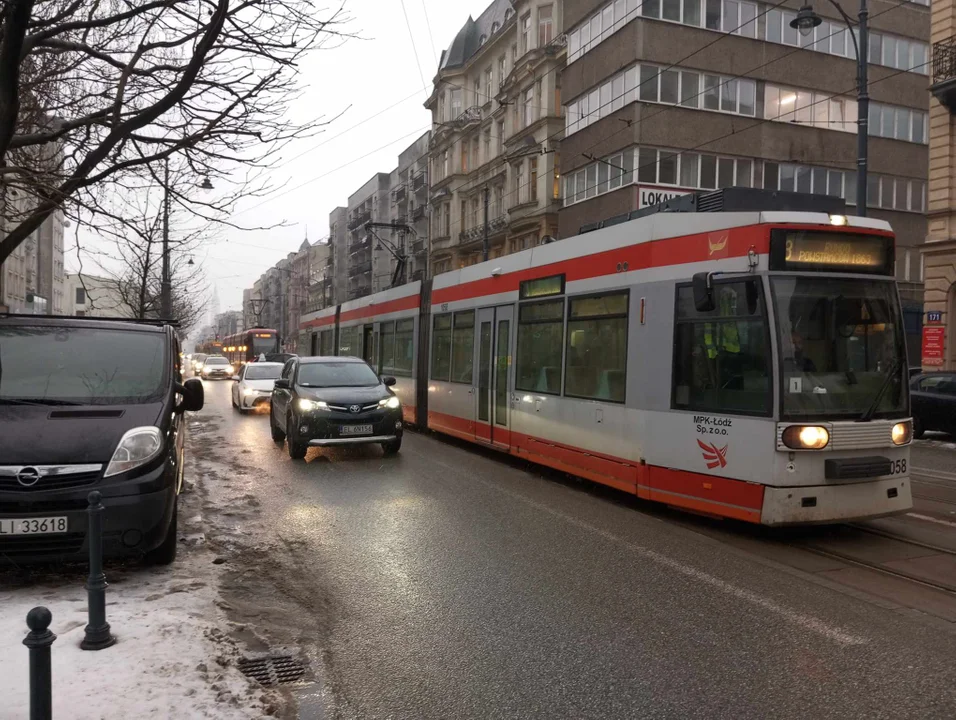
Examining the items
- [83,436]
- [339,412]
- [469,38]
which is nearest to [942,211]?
[339,412]

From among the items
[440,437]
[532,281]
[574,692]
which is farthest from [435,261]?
[574,692]

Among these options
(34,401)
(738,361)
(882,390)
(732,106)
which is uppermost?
(732,106)

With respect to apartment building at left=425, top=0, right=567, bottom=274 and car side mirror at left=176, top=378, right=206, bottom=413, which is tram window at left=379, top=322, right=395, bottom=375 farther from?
car side mirror at left=176, top=378, right=206, bottom=413

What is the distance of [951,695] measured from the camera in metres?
3.98

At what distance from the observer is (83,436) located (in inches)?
220

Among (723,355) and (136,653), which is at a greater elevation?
(723,355)

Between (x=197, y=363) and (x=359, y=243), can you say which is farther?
(x=359, y=243)

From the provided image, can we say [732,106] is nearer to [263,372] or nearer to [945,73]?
[945,73]

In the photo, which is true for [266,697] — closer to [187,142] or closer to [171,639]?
[171,639]

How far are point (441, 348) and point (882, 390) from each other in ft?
30.2

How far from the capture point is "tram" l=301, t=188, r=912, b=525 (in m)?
7.00

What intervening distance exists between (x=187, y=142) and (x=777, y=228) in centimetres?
590

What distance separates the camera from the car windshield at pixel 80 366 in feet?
20.4

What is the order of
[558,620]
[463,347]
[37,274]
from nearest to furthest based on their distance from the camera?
[558,620]
[463,347]
[37,274]
